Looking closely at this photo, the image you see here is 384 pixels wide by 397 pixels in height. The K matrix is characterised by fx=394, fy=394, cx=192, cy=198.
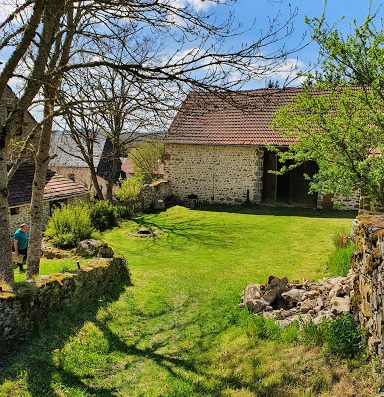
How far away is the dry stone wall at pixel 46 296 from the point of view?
532 centimetres

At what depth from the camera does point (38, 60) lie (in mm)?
6258

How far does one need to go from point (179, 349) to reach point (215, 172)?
49.3 feet

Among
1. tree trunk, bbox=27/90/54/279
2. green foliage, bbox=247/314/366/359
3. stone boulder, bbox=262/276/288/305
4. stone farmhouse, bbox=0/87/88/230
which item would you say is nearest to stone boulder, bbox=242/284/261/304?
stone boulder, bbox=262/276/288/305

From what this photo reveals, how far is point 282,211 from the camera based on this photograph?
18391 mm

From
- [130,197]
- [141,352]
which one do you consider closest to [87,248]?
[141,352]

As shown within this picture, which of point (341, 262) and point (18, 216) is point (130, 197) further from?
point (341, 262)

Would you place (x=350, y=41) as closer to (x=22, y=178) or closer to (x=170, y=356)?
(x=170, y=356)

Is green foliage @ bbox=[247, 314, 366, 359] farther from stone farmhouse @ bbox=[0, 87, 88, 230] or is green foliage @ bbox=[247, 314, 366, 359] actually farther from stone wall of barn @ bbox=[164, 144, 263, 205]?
stone wall of barn @ bbox=[164, 144, 263, 205]

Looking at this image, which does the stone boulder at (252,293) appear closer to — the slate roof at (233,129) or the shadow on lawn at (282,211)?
the shadow on lawn at (282,211)

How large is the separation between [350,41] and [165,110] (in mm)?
3873

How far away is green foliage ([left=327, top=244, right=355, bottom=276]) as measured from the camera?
8156mm

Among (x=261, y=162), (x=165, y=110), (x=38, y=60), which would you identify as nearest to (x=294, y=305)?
(x=165, y=110)

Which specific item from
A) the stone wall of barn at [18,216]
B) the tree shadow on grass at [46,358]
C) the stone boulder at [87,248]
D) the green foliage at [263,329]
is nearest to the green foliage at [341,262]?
the green foliage at [263,329]

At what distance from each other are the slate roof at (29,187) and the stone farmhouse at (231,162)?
17.3 feet
